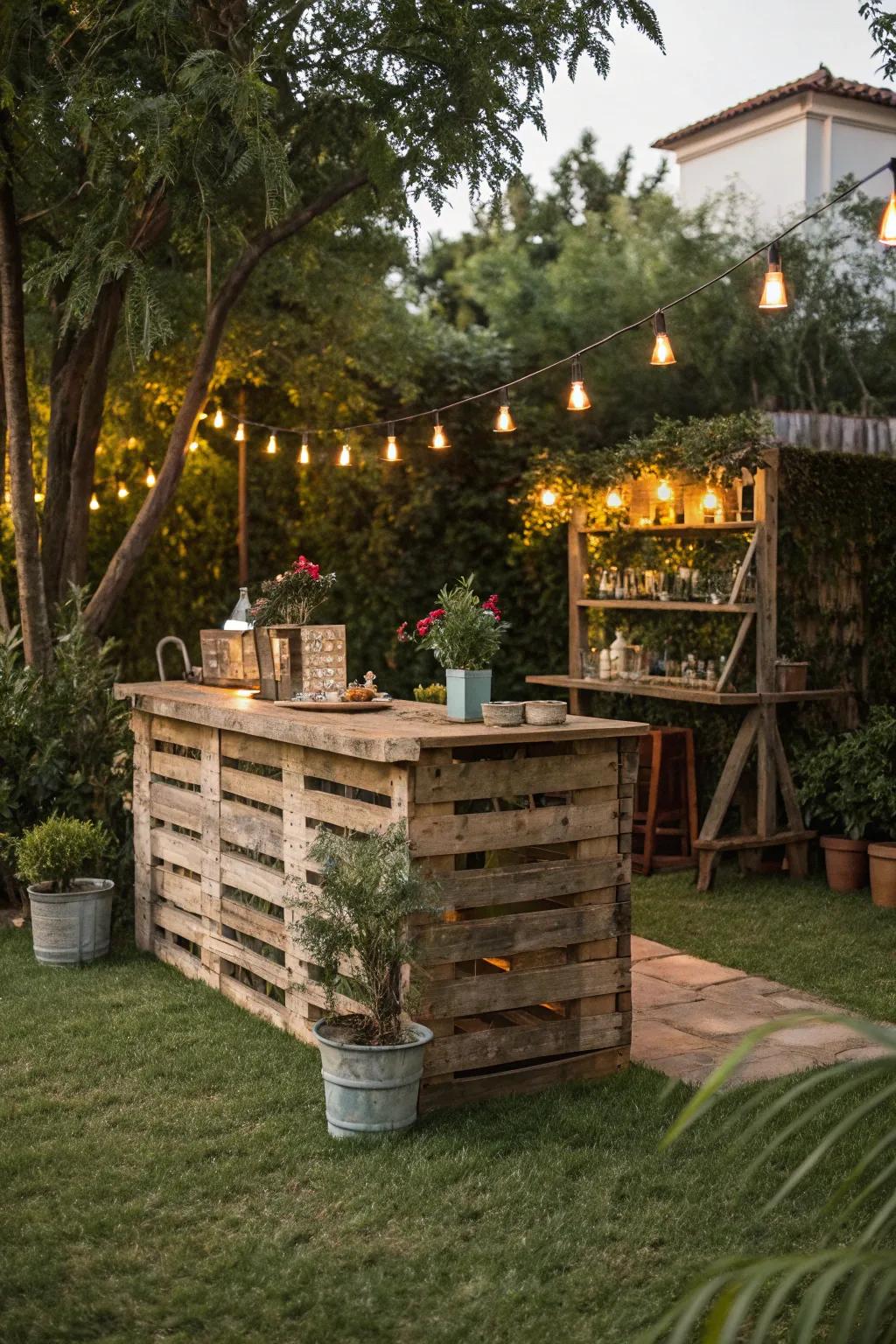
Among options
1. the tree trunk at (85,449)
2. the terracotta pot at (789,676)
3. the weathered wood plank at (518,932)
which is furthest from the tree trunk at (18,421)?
the terracotta pot at (789,676)

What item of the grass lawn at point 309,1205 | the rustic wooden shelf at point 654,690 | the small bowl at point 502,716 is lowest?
the grass lawn at point 309,1205

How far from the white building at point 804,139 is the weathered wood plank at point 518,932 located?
38.6 ft

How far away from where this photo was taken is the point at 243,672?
5836 millimetres

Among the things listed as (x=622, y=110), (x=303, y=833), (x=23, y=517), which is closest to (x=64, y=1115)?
(x=303, y=833)

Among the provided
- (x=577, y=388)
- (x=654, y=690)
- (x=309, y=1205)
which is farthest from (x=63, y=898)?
(x=654, y=690)

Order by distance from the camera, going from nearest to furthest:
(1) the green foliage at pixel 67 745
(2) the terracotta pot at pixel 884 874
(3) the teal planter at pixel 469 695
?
(3) the teal planter at pixel 469 695, (1) the green foliage at pixel 67 745, (2) the terracotta pot at pixel 884 874

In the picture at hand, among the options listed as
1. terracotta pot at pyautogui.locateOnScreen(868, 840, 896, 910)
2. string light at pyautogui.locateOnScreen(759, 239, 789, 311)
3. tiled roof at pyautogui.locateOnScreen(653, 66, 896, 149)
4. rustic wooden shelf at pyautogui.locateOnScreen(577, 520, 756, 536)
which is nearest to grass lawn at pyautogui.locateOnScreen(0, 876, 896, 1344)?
string light at pyautogui.locateOnScreen(759, 239, 789, 311)

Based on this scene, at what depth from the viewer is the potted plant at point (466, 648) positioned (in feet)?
14.1

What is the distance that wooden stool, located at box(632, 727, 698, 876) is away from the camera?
25.2 feet

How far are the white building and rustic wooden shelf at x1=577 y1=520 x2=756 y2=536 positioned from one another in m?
7.26

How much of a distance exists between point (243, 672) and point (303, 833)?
55.3 inches

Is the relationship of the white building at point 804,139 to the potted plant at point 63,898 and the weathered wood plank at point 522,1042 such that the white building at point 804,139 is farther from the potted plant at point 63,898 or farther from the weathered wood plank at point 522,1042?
the weathered wood plank at point 522,1042

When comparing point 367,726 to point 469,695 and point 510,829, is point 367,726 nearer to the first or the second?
point 469,695

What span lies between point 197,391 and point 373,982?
4697 millimetres
